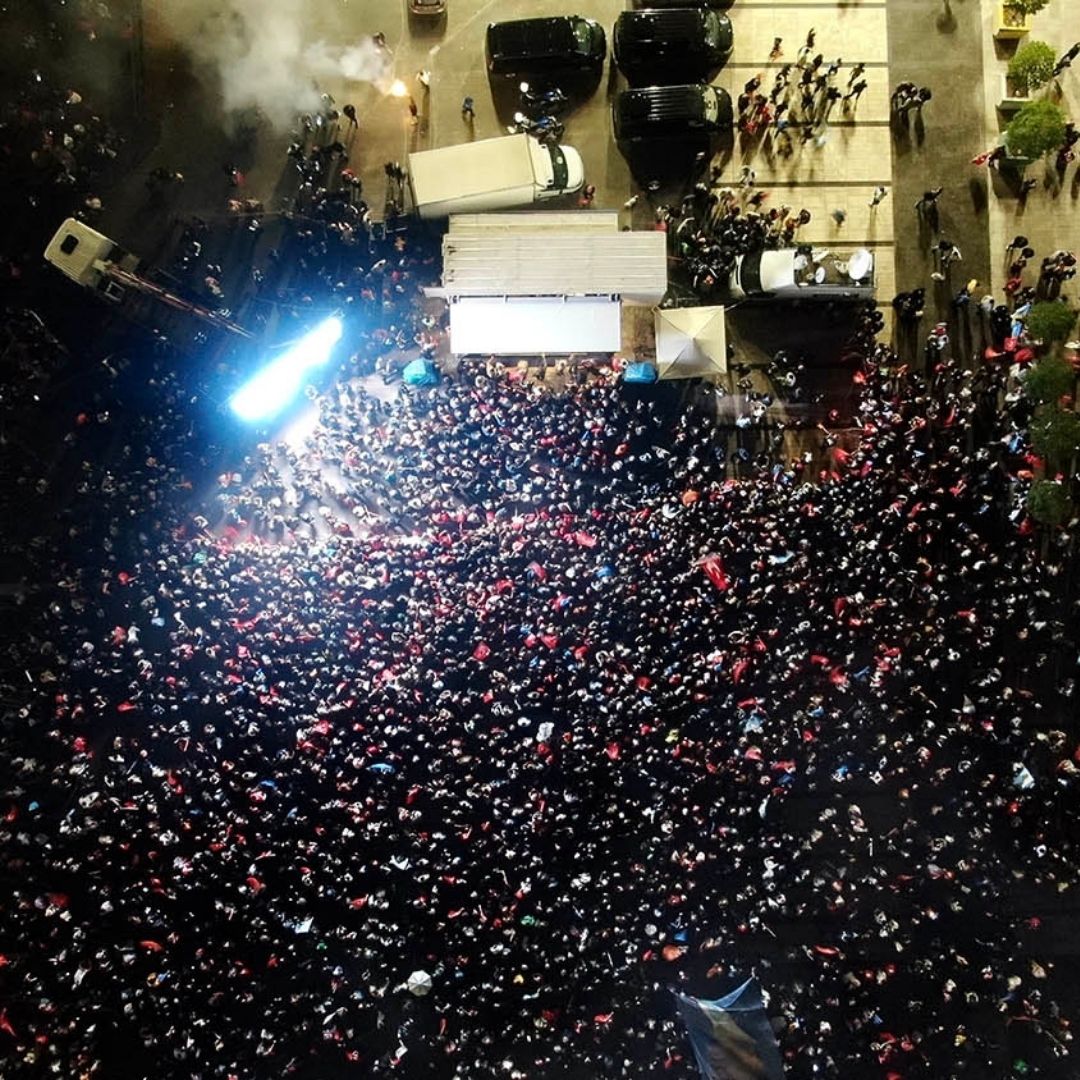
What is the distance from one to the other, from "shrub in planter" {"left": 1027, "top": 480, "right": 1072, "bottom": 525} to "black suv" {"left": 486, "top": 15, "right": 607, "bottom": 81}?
29.0 ft

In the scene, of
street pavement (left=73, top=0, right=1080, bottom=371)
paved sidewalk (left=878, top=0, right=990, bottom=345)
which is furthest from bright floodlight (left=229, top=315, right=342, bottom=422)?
paved sidewalk (left=878, top=0, right=990, bottom=345)

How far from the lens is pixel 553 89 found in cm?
1288

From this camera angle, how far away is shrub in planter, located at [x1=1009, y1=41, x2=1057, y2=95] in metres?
11.9

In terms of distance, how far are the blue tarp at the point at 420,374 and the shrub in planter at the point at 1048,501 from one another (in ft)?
28.0

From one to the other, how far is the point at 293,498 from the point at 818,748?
834 cm

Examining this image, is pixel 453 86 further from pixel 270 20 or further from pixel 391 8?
pixel 270 20

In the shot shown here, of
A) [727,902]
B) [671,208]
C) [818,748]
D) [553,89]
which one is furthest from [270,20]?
[727,902]

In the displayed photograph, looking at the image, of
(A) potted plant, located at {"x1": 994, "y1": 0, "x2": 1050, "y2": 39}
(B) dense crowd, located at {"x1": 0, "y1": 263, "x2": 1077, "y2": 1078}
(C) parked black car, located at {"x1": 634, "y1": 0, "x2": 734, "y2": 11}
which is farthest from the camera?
(C) parked black car, located at {"x1": 634, "y1": 0, "x2": 734, "y2": 11}

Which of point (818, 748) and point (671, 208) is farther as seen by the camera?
point (671, 208)

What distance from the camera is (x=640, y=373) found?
40.9 ft

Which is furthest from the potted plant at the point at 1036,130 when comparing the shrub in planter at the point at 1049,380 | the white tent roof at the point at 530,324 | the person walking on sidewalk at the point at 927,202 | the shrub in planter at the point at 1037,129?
the white tent roof at the point at 530,324

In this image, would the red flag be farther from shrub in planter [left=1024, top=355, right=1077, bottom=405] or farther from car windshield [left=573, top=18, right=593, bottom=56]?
car windshield [left=573, top=18, right=593, bottom=56]

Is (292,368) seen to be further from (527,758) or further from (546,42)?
(527,758)

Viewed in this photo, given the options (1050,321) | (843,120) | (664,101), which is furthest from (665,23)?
(1050,321)
